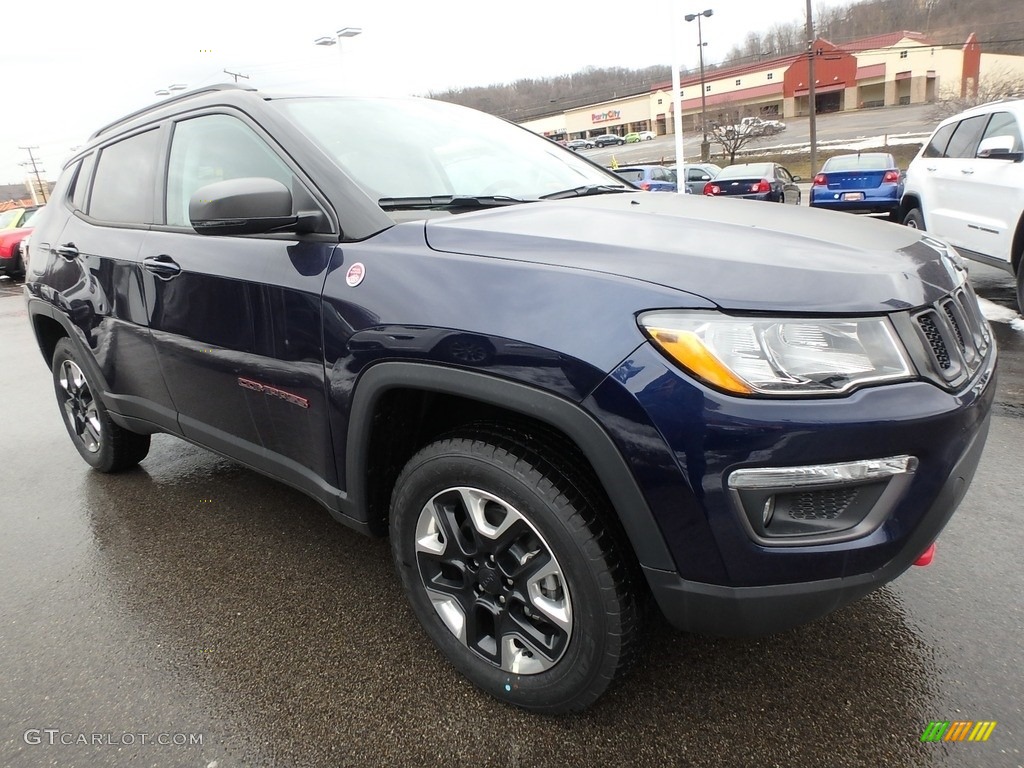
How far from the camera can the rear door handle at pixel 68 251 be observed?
339 centimetres

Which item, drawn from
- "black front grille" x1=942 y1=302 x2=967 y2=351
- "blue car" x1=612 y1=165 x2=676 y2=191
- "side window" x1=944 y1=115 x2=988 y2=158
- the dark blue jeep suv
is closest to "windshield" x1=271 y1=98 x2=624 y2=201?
the dark blue jeep suv

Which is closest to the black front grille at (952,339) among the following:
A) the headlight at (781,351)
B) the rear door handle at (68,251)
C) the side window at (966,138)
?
the headlight at (781,351)

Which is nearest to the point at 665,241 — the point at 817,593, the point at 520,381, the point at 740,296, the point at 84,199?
the point at 740,296

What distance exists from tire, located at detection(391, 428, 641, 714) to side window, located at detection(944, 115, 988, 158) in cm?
664

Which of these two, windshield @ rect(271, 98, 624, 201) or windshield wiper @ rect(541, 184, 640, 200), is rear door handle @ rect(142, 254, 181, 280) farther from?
windshield wiper @ rect(541, 184, 640, 200)

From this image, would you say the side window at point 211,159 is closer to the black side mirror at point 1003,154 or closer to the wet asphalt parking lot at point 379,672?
the wet asphalt parking lot at point 379,672

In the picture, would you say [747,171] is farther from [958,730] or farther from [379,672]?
[379,672]

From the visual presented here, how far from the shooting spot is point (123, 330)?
3.05 m

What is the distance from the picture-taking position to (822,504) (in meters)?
1.52

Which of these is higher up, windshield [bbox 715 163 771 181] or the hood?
the hood

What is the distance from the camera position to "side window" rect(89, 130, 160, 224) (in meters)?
3.02

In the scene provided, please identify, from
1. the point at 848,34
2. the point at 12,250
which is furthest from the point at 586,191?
the point at 848,34

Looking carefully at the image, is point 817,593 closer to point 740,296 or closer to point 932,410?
point 932,410

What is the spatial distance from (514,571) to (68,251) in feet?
9.75
